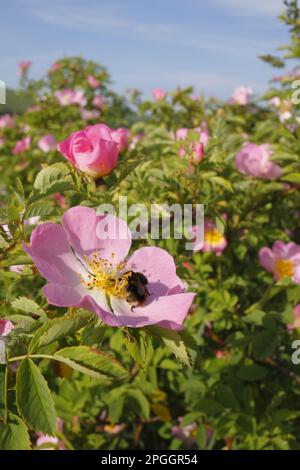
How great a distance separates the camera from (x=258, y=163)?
1827 millimetres

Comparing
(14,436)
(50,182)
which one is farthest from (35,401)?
(50,182)

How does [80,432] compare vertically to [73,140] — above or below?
below

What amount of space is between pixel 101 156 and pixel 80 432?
1219mm

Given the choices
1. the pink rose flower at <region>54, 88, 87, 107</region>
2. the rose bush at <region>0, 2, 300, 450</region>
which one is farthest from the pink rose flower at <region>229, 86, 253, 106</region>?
the pink rose flower at <region>54, 88, 87, 107</region>

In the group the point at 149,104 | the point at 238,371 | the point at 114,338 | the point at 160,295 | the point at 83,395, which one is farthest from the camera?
the point at 149,104

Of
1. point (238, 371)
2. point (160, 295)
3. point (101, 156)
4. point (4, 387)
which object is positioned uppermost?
point (101, 156)

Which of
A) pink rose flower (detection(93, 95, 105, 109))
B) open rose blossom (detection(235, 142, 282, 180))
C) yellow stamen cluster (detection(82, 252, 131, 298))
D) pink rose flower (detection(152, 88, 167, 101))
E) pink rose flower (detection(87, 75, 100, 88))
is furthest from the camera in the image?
pink rose flower (detection(87, 75, 100, 88))

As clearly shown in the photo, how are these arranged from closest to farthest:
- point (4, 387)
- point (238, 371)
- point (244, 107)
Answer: point (4, 387) < point (238, 371) < point (244, 107)

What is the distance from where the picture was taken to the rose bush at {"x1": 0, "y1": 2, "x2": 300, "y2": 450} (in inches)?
33.0

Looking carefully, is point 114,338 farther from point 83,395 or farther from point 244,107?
point 244,107

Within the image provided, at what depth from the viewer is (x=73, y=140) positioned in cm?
107

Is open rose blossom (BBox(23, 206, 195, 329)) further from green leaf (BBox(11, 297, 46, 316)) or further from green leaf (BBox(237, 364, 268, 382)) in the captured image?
green leaf (BBox(237, 364, 268, 382))

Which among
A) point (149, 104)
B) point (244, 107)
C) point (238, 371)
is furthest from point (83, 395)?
point (244, 107)

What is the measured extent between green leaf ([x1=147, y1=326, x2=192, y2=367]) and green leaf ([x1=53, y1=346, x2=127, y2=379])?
81 mm
